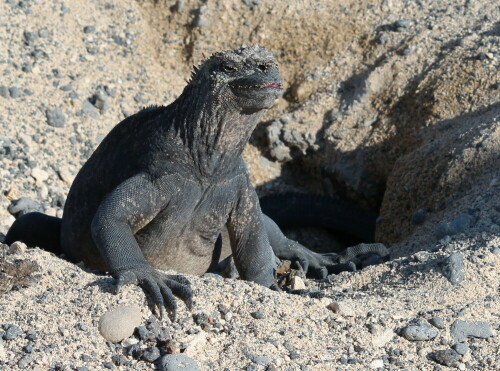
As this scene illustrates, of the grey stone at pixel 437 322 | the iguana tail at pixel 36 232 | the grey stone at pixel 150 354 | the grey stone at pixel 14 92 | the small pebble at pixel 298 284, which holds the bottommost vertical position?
the iguana tail at pixel 36 232

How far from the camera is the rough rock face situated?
5309 mm

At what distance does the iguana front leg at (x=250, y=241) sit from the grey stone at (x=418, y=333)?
149cm

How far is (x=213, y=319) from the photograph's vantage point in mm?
5410

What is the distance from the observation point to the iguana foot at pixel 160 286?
214 inches

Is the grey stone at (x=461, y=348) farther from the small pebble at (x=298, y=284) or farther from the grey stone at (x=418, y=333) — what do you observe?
the small pebble at (x=298, y=284)

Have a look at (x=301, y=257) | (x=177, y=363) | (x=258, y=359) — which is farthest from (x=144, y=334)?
(x=301, y=257)

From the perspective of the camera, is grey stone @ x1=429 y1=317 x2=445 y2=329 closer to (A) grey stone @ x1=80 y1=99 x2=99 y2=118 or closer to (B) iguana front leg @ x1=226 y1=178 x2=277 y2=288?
(B) iguana front leg @ x1=226 y1=178 x2=277 y2=288

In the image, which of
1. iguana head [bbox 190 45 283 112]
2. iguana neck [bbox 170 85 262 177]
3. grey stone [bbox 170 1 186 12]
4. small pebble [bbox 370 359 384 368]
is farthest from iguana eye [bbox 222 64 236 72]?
grey stone [bbox 170 1 186 12]

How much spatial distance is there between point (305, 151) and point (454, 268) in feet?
14.4

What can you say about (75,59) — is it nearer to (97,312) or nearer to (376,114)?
(376,114)

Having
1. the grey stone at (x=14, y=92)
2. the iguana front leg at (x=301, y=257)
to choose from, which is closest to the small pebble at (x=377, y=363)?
the iguana front leg at (x=301, y=257)

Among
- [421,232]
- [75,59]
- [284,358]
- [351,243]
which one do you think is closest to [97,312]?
[284,358]

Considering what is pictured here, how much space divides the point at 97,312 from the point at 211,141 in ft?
5.17

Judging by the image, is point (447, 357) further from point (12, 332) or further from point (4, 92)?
point (4, 92)
